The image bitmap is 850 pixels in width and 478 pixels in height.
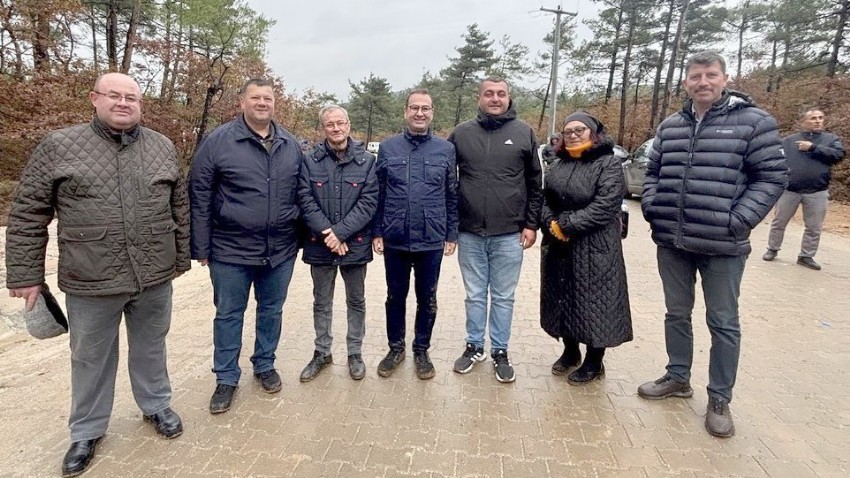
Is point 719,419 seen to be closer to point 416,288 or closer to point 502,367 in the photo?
point 502,367

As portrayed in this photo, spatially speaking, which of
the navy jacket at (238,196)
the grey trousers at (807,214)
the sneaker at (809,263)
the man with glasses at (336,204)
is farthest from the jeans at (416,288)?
the sneaker at (809,263)

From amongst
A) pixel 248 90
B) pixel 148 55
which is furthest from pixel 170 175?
pixel 148 55

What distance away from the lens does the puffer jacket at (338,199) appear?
10.4 feet

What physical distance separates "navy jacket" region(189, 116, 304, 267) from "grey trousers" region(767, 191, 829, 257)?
7.01 metres

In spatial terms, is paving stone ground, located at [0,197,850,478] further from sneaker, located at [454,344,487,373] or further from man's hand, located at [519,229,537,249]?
man's hand, located at [519,229,537,249]

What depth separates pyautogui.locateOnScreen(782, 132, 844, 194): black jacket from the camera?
6.18 meters

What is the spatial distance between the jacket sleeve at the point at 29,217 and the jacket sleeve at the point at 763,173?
11.9 ft

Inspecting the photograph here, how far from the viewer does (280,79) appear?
18.6m

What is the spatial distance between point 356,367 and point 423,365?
0.51 metres

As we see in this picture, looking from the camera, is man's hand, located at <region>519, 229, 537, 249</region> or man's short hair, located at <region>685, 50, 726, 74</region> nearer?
man's short hair, located at <region>685, 50, 726, 74</region>

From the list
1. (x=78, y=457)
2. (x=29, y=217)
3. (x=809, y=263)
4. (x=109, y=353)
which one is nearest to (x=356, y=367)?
(x=109, y=353)

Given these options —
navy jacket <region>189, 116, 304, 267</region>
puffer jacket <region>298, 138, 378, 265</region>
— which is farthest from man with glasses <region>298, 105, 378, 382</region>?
navy jacket <region>189, 116, 304, 267</region>

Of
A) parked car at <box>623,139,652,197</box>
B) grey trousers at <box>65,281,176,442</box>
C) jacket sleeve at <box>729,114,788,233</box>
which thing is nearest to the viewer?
grey trousers at <box>65,281,176,442</box>

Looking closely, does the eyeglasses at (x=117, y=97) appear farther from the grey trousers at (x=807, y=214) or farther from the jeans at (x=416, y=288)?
the grey trousers at (x=807, y=214)
